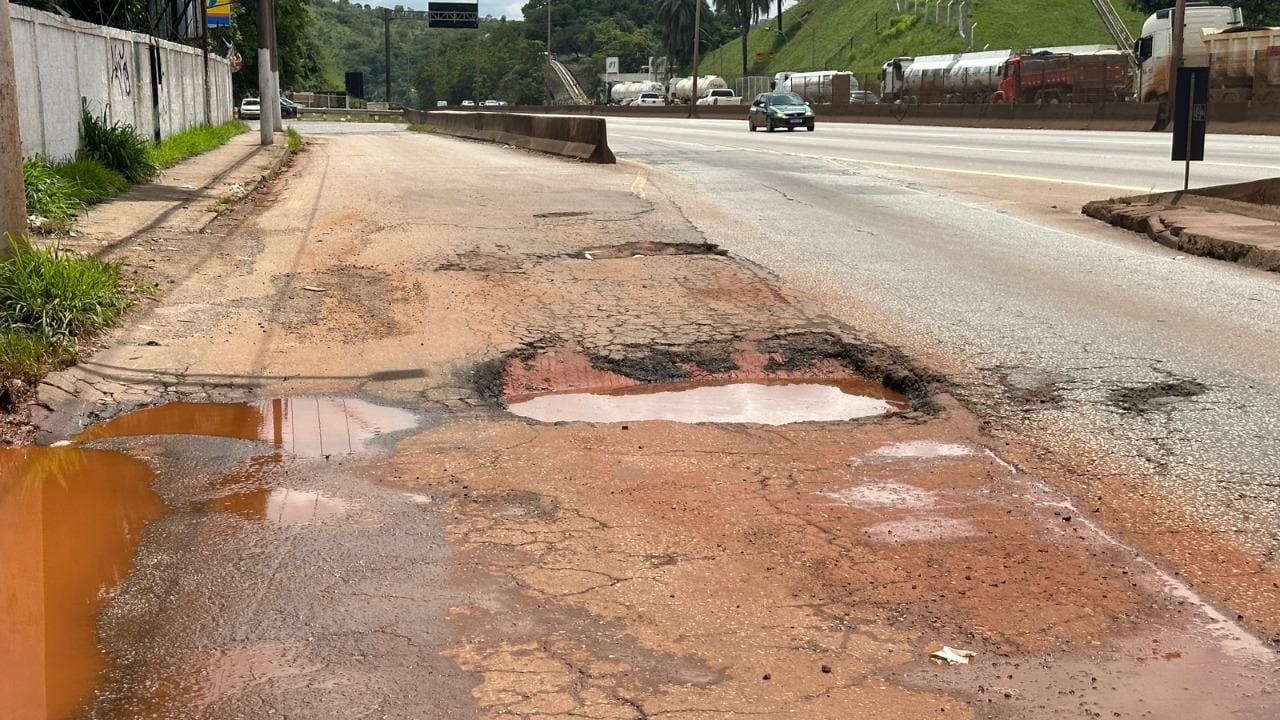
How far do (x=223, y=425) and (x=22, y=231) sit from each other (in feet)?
9.84

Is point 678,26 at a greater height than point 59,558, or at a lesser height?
greater

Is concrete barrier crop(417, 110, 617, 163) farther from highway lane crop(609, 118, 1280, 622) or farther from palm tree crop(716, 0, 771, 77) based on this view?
palm tree crop(716, 0, 771, 77)

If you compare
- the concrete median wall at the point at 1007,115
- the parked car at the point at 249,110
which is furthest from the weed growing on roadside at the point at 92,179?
the parked car at the point at 249,110

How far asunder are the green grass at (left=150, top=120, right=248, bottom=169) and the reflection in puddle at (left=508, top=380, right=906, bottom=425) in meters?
14.1

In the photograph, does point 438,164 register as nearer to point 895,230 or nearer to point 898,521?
point 895,230

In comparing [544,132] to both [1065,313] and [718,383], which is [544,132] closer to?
[1065,313]

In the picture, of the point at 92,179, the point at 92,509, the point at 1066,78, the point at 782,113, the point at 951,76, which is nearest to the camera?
the point at 92,509

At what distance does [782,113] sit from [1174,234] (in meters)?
29.2

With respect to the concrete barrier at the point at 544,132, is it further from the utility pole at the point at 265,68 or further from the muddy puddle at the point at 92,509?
the muddy puddle at the point at 92,509

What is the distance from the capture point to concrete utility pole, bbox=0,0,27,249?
7828 millimetres

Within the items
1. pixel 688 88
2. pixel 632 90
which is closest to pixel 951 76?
pixel 688 88

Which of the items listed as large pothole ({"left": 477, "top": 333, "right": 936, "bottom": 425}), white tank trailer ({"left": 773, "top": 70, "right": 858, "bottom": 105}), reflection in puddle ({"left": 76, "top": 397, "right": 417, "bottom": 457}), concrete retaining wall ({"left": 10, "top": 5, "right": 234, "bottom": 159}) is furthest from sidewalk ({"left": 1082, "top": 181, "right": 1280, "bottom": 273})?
white tank trailer ({"left": 773, "top": 70, "right": 858, "bottom": 105})

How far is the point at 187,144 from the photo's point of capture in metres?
24.4

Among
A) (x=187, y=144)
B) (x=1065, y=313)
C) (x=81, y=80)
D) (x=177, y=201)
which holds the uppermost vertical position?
(x=81, y=80)
